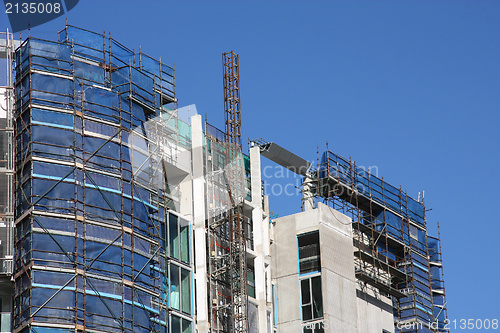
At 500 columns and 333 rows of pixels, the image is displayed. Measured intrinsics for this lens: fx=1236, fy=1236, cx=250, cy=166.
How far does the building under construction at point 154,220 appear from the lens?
249 ft

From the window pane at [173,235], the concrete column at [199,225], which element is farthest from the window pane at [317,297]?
the window pane at [173,235]

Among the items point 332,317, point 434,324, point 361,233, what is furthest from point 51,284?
point 434,324

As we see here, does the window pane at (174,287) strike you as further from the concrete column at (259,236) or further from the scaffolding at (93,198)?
the concrete column at (259,236)

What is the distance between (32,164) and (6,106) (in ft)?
20.4

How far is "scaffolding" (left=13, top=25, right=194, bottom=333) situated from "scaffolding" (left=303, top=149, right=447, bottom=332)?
17884 mm

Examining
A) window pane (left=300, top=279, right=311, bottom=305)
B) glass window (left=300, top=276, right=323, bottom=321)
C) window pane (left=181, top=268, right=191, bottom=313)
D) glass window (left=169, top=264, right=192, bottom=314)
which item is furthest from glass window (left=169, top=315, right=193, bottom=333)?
window pane (left=300, top=279, right=311, bottom=305)

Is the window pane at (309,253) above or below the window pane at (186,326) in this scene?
above

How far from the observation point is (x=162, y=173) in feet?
277

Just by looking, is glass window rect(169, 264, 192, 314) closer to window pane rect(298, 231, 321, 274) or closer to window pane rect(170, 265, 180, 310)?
window pane rect(170, 265, 180, 310)

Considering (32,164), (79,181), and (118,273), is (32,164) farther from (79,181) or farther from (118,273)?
(118,273)

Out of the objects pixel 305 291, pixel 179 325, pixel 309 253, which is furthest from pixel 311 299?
pixel 179 325

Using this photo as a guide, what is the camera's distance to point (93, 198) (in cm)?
7769

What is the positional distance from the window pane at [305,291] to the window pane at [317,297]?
1.56 feet

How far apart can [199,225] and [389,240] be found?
23758mm
